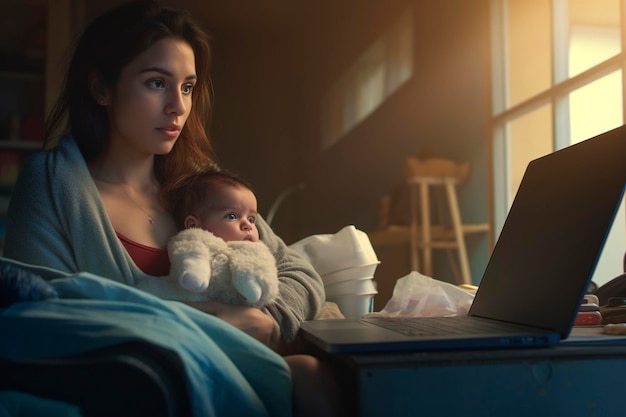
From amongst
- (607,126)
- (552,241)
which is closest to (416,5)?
(607,126)

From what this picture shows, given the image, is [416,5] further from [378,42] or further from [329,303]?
[329,303]

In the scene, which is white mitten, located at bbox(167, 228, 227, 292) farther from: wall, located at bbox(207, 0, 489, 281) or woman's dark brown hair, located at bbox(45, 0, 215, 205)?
wall, located at bbox(207, 0, 489, 281)

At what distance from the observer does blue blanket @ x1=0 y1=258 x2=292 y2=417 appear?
1.98 ft

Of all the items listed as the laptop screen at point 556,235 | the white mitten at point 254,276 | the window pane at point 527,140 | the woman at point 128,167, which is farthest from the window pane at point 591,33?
the white mitten at point 254,276

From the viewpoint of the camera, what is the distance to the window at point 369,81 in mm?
4969

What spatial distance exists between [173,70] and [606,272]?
185 centimetres

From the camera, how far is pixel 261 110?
258 inches

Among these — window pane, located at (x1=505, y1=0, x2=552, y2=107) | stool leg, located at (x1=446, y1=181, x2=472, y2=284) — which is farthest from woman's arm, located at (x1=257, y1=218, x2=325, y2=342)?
stool leg, located at (x1=446, y1=181, x2=472, y2=284)

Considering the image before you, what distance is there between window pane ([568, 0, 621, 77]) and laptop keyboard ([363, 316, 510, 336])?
164 cm

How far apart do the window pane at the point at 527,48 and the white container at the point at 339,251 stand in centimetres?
175

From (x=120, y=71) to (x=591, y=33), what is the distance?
1927 millimetres

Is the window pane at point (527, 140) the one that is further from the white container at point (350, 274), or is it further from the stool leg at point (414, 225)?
the white container at point (350, 274)

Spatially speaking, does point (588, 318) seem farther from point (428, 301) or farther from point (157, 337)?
point (157, 337)

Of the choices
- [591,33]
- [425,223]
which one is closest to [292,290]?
[591,33]
